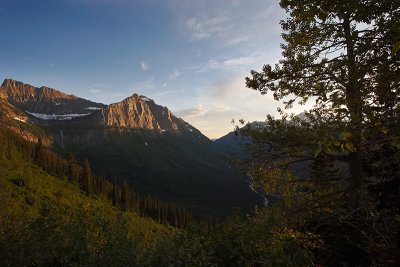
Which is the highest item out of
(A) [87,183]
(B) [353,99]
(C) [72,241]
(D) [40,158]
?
(B) [353,99]

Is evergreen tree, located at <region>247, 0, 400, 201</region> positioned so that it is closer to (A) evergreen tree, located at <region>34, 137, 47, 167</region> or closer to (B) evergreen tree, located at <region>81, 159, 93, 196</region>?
(B) evergreen tree, located at <region>81, 159, 93, 196</region>

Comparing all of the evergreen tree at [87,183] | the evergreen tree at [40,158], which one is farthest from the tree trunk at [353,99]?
the evergreen tree at [40,158]

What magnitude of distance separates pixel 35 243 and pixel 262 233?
272 inches

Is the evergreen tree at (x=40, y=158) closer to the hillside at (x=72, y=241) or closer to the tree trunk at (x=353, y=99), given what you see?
the hillside at (x=72, y=241)

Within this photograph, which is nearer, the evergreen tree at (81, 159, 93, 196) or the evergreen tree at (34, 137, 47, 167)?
the evergreen tree at (81, 159, 93, 196)

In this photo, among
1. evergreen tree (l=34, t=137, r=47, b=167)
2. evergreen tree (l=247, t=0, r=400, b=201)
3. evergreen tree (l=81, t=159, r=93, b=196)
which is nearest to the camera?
evergreen tree (l=247, t=0, r=400, b=201)

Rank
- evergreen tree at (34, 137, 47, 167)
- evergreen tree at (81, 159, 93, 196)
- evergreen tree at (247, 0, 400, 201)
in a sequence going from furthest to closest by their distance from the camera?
1. evergreen tree at (34, 137, 47, 167)
2. evergreen tree at (81, 159, 93, 196)
3. evergreen tree at (247, 0, 400, 201)

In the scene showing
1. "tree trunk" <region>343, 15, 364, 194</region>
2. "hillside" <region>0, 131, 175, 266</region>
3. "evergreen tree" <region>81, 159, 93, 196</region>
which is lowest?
"evergreen tree" <region>81, 159, 93, 196</region>

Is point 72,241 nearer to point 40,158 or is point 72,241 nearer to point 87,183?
point 87,183

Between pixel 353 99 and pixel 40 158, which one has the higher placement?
pixel 353 99

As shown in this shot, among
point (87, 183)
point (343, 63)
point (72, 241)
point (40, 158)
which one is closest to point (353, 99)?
point (343, 63)

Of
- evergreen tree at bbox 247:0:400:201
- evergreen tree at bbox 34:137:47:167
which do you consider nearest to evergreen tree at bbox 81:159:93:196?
evergreen tree at bbox 34:137:47:167

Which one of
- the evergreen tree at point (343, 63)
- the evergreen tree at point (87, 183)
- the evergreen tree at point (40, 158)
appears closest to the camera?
the evergreen tree at point (343, 63)

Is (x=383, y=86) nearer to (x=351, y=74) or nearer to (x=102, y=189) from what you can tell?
(x=351, y=74)
